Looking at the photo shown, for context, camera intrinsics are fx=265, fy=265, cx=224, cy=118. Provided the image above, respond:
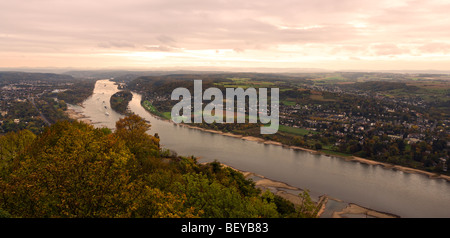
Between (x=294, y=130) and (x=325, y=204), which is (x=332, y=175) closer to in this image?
(x=325, y=204)

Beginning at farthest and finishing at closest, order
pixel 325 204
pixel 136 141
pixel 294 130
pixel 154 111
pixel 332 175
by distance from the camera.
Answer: pixel 154 111, pixel 294 130, pixel 332 175, pixel 325 204, pixel 136 141

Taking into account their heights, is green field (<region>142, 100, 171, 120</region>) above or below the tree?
below

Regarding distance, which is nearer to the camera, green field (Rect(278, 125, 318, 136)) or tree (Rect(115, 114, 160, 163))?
tree (Rect(115, 114, 160, 163))

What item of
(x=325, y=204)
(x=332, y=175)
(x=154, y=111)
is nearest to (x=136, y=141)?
A: (x=325, y=204)

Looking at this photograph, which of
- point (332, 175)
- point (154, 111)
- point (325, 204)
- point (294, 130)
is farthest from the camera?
point (154, 111)

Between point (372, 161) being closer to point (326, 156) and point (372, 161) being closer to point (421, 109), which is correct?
point (326, 156)

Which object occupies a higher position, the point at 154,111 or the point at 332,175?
the point at 154,111

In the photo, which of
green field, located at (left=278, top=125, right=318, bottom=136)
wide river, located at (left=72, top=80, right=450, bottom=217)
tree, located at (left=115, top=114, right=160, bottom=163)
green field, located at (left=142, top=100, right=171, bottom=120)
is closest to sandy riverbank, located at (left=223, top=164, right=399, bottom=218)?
wide river, located at (left=72, top=80, right=450, bottom=217)

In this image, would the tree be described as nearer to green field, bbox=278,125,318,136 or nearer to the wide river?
the wide river
